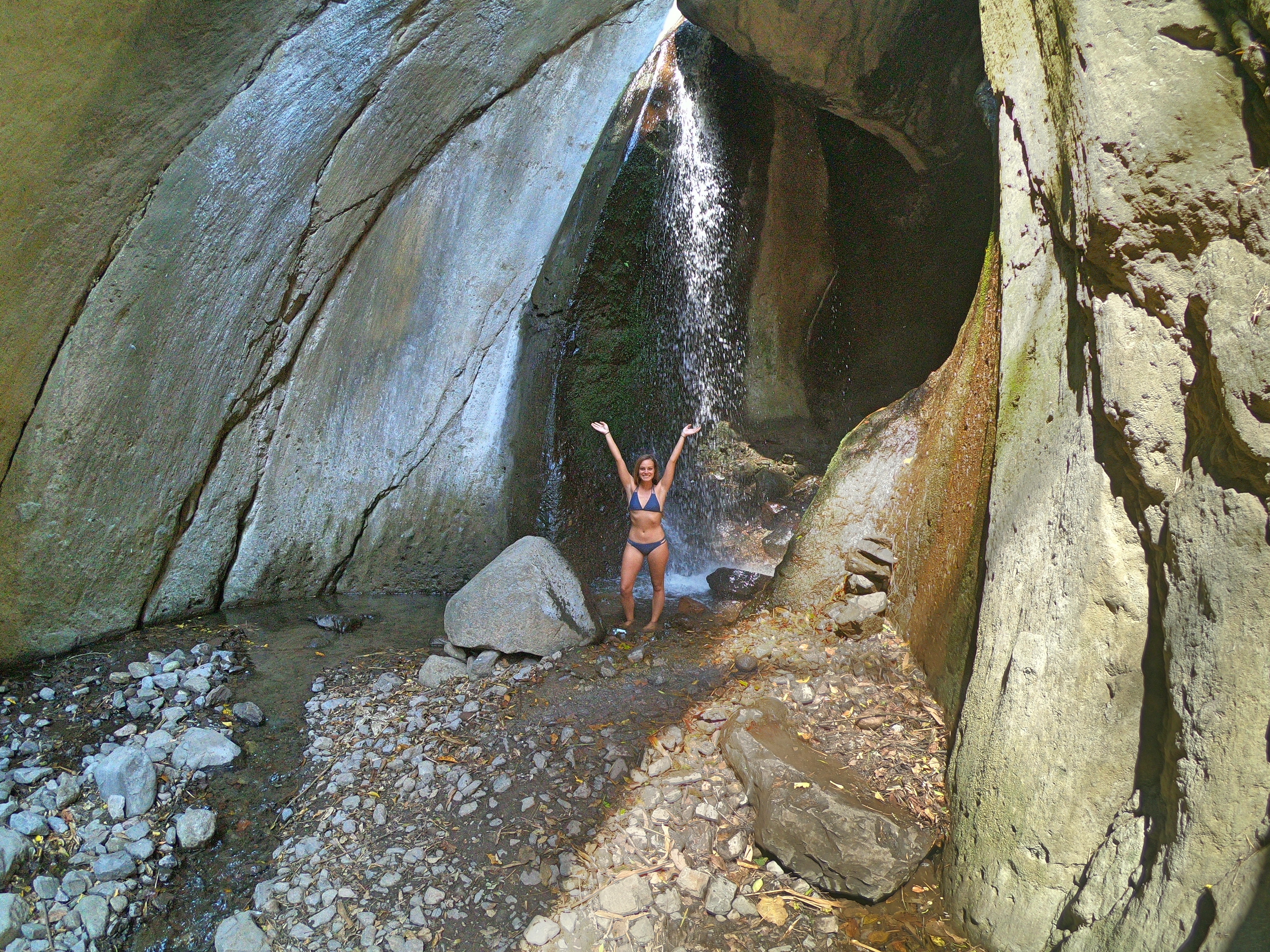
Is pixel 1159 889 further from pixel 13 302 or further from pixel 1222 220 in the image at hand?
pixel 13 302

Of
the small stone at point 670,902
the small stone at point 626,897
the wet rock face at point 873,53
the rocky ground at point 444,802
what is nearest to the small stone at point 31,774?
the rocky ground at point 444,802

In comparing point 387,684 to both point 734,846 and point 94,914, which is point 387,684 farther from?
point 734,846

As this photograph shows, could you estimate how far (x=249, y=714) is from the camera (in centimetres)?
370

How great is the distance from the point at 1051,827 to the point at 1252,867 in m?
0.67

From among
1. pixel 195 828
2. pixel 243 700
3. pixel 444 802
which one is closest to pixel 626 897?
pixel 444 802

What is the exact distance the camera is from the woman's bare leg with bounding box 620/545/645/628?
5172 mm

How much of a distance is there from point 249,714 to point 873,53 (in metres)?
6.03

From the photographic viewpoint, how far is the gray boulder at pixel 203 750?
3287 millimetres

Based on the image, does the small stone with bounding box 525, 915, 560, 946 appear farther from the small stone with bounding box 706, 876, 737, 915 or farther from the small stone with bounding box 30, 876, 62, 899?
the small stone with bounding box 30, 876, 62, 899

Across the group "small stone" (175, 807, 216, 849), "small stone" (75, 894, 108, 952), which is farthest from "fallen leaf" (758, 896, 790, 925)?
"small stone" (175, 807, 216, 849)

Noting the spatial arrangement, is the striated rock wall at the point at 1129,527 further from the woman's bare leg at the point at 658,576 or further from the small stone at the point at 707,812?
the woman's bare leg at the point at 658,576

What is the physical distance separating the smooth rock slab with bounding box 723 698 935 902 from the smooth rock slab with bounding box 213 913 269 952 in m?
1.74

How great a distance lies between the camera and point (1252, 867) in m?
1.52

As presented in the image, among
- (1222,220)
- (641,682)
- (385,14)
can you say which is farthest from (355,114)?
(1222,220)
